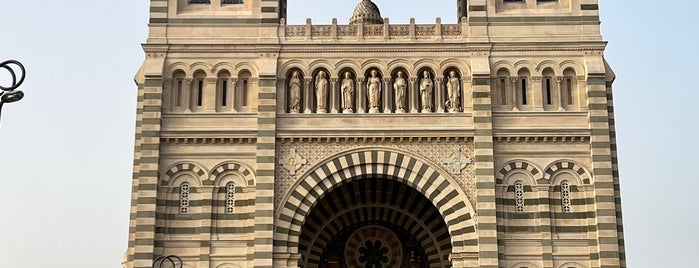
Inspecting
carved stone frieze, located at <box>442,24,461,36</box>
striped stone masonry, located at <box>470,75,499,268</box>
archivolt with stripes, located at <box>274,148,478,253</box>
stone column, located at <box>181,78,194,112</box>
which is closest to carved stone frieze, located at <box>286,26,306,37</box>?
stone column, located at <box>181,78,194,112</box>

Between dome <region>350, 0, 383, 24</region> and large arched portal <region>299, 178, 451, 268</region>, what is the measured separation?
15.8 feet

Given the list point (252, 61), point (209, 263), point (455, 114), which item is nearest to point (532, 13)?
point (455, 114)

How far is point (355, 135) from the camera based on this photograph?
25406 millimetres

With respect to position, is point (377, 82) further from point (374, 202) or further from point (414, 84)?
point (374, 202)

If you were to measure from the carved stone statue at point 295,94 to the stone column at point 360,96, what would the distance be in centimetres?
135

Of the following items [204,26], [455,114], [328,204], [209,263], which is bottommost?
[209,263]

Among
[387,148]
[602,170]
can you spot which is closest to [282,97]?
[387,148]

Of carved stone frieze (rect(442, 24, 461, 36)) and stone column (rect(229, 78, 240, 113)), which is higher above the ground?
carved stone frieze (rect(442, 24, 461, 36))

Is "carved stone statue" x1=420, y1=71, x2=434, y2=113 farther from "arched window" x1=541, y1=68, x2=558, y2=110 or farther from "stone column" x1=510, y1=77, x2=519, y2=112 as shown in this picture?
"arched window" x1=541, y1=68, x2=558, y2=110

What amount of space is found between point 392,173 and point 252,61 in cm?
429

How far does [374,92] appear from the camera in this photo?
2583cm

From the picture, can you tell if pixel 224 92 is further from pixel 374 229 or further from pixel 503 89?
pixel 503 89

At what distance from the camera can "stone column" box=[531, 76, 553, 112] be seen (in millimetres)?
25672

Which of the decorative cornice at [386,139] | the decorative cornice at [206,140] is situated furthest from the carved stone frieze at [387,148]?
the decorative cornice at [206,140]
